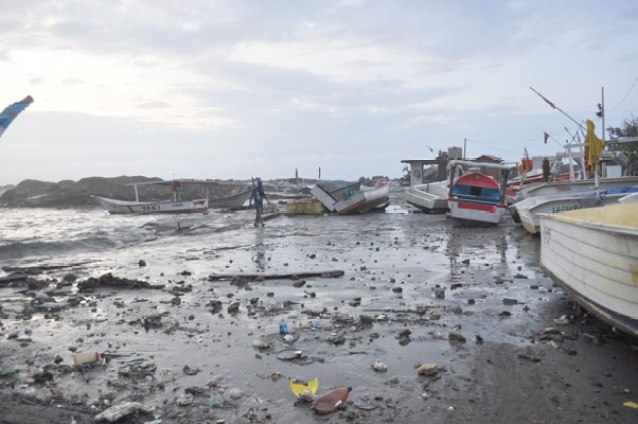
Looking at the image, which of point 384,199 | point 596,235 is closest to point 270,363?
point 596,235

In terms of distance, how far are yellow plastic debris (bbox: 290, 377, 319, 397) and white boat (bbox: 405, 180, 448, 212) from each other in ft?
65.1

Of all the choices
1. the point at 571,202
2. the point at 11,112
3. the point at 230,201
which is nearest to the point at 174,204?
the point at 230,201

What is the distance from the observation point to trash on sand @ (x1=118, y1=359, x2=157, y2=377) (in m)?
4.89

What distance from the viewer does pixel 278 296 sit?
7.99 m

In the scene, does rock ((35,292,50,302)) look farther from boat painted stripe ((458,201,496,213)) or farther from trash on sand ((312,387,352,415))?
boat painted stripe ((458,201,496,213))

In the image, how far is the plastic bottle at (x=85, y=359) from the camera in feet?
16.6

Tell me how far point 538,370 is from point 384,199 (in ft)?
71.8

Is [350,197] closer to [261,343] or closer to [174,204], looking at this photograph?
[174,204]

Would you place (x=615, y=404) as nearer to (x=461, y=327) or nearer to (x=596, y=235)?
(x=596, y=235)

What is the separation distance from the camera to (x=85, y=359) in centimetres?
511

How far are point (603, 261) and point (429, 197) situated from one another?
1932cm

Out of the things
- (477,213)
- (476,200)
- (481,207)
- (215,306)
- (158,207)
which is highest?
(476,200)

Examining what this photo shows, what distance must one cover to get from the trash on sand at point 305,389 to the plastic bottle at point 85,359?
2.08m

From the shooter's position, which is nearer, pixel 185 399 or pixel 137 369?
pixel 185 399
